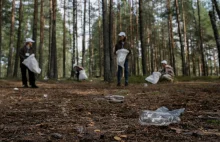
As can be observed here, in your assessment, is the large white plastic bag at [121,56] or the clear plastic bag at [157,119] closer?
the clear plastic bag at [157,119]

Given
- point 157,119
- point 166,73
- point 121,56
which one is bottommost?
point 157,119

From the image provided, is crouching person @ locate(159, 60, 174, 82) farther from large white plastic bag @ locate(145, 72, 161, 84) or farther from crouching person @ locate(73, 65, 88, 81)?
crouching person @ locate(73, 65, 88, 81)

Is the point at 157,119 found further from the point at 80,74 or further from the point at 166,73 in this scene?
the point at 80,74

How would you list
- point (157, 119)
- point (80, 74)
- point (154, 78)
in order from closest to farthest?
1. point (157, 119)
2. point (154, 78)
3. point (80, 74)

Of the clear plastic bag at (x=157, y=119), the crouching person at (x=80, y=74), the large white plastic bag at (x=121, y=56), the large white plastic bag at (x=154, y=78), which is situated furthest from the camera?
the crouching person at (x=80, y=74)

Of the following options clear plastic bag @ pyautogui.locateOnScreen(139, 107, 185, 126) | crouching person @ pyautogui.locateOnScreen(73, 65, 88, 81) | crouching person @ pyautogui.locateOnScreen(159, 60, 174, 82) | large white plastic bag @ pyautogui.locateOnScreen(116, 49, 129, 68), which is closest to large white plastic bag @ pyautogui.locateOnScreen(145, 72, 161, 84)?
crouching person @ pyautogui.locateOnScreen(159, 60, 174, 82)

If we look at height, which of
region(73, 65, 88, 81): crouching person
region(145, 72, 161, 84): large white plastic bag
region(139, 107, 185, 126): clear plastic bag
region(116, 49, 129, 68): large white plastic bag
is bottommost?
region(139, 107, 185, 126): clear plastic bag

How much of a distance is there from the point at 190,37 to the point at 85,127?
4135 cm

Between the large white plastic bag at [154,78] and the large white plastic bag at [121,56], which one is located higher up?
the large white plastic bag at [121,56]

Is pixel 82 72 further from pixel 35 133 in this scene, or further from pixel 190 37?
pixel 190 37

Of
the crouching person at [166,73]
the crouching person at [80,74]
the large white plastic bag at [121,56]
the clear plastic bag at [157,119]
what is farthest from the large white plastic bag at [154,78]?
the clear plastic bag at [157,119]

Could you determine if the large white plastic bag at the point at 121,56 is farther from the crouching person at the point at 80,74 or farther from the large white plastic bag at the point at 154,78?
the crouching person at the point at 80,74

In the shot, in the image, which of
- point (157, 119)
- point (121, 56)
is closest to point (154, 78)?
point (121, 56)

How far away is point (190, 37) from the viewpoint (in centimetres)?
4128
